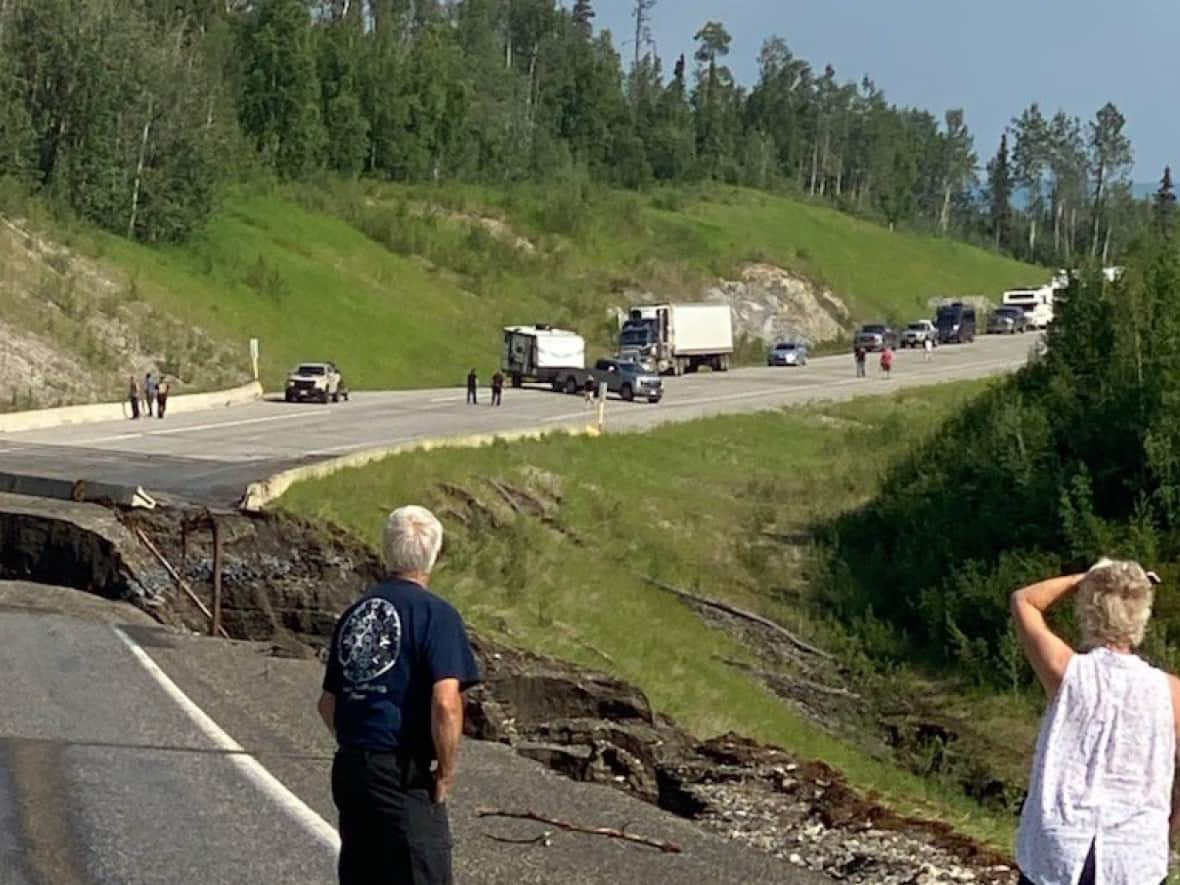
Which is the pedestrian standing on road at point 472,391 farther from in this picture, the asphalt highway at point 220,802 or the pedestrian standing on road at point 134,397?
the asphalt highway at point 220,802

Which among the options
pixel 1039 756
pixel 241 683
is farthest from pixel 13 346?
pixel 1039 756

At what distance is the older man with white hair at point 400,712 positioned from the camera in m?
6.52

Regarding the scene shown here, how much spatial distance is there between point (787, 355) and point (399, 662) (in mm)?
85144

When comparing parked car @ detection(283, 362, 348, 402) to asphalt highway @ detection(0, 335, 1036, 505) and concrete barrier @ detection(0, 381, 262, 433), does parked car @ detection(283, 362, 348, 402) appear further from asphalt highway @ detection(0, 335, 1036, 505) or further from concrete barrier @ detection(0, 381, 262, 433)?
concrete barrier @ detection(0, 381, 262, 433)

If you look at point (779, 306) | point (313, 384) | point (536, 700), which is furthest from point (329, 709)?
point (779, 306)

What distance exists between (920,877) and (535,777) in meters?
2.98

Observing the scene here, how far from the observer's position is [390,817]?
21.7 ft

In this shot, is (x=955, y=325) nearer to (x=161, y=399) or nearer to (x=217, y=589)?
(x=161, y=399)

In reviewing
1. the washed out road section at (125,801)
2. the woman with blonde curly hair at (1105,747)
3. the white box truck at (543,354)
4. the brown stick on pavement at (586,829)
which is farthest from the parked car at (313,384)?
the woman with blonde curly hair at (1105,747)

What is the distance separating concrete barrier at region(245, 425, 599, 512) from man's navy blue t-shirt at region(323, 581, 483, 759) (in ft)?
80.7

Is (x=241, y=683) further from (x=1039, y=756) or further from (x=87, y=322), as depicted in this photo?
(x=87, y=322)

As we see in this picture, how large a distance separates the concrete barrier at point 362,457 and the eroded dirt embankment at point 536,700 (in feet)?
5.59

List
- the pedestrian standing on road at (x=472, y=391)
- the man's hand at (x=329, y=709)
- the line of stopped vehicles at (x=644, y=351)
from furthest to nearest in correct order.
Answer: the line of stopped vehicles at (x=644, y=351)
the pedestrian standing on road at (x=472, y=391)
the man's hand at (x=329, y=709)

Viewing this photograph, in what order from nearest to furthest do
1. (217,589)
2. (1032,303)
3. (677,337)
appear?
1. (217,589)
2. (677,337)
3. (1032,303)
